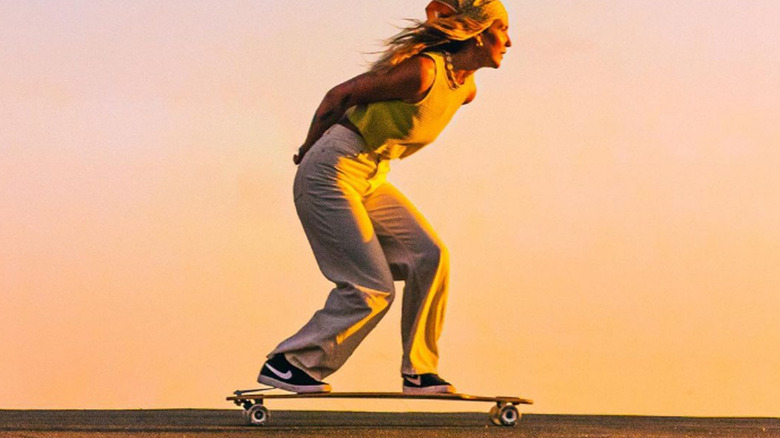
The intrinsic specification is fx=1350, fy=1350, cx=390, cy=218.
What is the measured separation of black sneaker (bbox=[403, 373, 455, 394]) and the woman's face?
160 cm

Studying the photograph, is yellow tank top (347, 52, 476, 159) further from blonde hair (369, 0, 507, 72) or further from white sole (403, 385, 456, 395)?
white sole (403, 385, 456, 395)

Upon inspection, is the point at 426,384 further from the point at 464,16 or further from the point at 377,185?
the point at 464,16

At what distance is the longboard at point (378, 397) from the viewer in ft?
21.1

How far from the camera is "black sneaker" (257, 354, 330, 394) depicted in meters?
6.53

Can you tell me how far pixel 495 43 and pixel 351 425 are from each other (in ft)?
6.61

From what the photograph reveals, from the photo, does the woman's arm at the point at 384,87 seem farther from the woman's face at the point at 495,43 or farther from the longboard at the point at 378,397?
the longboard at the point at 378,397

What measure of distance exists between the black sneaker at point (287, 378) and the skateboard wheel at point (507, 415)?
850 mm

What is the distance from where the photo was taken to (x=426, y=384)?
674 centimetres

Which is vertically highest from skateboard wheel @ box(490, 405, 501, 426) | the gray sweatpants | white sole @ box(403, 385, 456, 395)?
the gray sweatpants

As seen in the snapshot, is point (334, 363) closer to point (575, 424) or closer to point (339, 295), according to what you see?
point (339, 295)

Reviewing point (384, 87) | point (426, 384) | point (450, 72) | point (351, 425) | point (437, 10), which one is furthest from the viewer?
point (437, 10)

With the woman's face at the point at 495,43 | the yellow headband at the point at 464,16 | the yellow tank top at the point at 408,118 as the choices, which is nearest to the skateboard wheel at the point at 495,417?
the yellow tank top at the point at 408,118

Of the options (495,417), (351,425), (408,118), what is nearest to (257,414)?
(351,425)

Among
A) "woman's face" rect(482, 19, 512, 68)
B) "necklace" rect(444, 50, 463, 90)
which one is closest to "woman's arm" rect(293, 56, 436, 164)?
"necklace" rect(444, 50, 463, 90)
